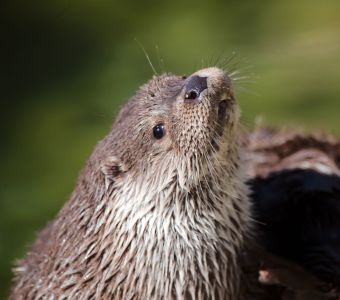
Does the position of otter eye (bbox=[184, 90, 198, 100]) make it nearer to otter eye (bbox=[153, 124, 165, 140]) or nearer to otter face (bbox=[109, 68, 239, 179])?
otter face (bbox=[109, 68, 239, 179])

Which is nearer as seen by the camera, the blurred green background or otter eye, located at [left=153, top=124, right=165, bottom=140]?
otter eye, located at [left=153, top=124, right=165, bottom=140]

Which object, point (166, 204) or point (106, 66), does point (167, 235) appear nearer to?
point (166, 204)

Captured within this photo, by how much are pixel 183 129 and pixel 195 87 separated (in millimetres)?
141

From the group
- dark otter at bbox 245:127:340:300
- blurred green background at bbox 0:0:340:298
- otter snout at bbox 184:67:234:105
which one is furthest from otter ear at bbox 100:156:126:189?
blurred green background at bbox 0:0:340:298

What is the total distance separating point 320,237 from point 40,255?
1022 mm

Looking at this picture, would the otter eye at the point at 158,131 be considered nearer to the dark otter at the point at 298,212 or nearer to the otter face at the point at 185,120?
the otter face at the point at 185,120

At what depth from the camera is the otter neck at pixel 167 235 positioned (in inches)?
132

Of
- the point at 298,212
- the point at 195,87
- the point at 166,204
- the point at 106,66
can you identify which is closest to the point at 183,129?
the point at 195,87

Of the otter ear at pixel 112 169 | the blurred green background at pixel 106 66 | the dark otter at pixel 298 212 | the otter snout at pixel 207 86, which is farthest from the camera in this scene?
the blurred green background at pixel 106 66

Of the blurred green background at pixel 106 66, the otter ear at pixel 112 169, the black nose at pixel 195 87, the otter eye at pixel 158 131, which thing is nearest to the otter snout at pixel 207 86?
the black nose at pixel 195 87

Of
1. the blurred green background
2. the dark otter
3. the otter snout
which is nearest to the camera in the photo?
the otter snout

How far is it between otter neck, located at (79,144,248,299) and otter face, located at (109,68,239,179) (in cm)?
7

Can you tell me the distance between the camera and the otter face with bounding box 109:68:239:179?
10.7ft

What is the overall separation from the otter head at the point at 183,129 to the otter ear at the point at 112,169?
0.04 ft
